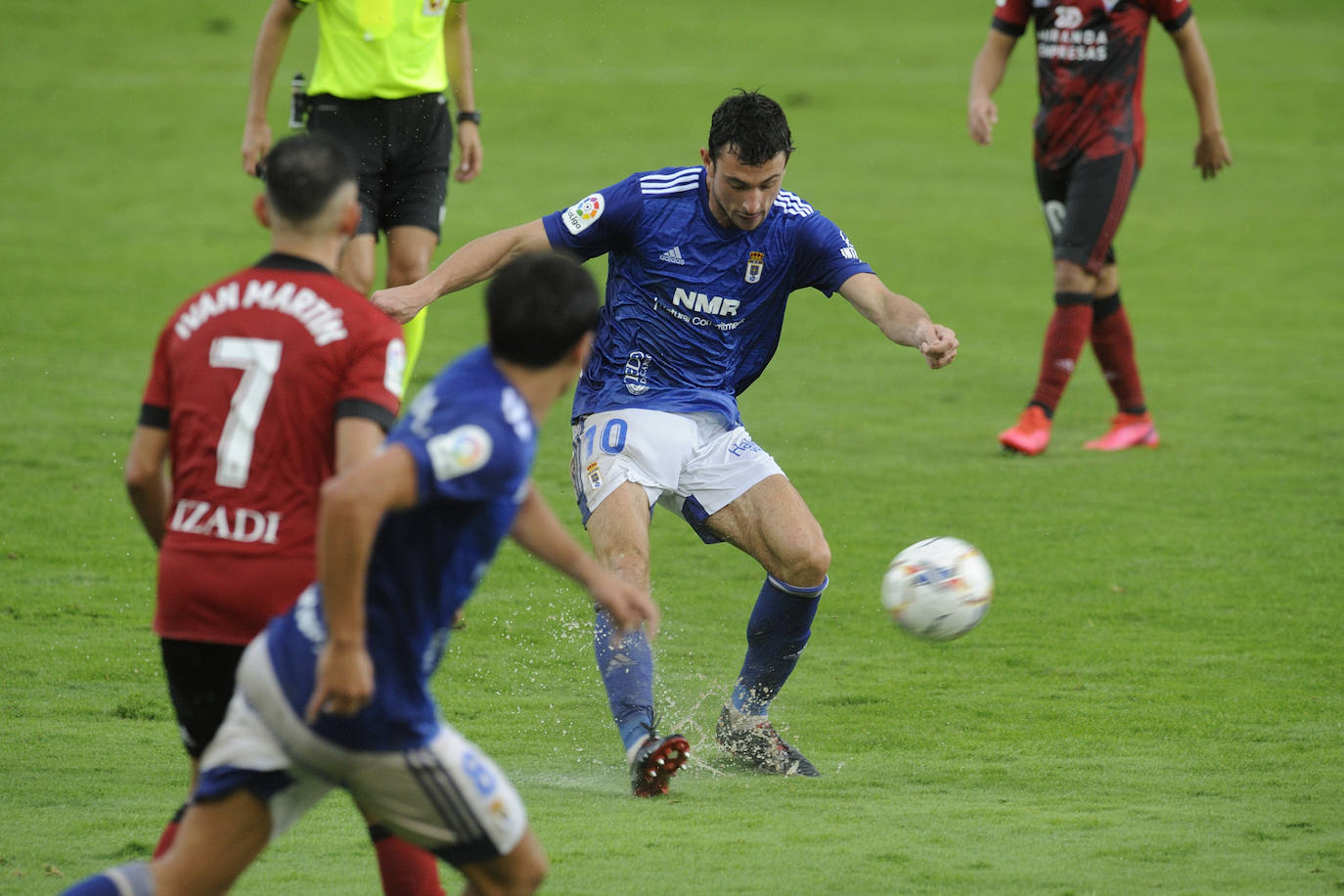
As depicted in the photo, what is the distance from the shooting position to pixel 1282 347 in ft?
40.8

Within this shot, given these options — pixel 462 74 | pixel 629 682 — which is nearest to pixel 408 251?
pixel 462 74

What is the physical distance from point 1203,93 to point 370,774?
7.68 m

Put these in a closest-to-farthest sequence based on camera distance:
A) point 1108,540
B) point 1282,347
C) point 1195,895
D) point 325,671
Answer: point 325,671
point 1195,895
point 1108,540
point 1282,347

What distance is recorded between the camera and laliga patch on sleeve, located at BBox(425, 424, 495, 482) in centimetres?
288

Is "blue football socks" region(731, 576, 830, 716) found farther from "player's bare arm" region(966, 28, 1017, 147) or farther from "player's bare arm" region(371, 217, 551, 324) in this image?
"player's bare arm" region(966, 28, 1017, 147)

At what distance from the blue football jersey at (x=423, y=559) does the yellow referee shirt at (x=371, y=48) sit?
435 cm

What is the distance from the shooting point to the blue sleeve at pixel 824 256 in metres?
5.54

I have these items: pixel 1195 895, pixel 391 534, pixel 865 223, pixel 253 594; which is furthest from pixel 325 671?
pixel 865 223

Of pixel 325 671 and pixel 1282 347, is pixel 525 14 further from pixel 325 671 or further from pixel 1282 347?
pixel 325 671

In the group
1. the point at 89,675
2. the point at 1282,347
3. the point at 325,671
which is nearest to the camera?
the point at 325,671

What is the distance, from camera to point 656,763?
4.76 metres

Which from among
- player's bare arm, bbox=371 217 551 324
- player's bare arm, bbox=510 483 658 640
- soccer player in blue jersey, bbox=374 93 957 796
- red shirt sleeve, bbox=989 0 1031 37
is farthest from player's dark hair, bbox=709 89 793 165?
red shirt sleeve, bbox=989 0 1031 37

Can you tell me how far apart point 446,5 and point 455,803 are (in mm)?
5041

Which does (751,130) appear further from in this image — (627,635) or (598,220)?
(627,635)
